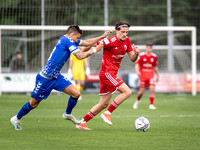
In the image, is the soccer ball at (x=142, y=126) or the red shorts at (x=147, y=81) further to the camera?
the red shorts at (x=147, y=81)

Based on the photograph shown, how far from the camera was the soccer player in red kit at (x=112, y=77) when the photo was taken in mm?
9047

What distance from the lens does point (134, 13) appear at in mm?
29922

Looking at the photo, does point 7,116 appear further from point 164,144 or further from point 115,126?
point 164,144

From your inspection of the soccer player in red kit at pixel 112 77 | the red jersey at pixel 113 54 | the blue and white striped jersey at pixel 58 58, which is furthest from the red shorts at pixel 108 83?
the blue and white striped jersey at pixel 58 58

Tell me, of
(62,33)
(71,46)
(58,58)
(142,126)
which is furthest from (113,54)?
(62,33)

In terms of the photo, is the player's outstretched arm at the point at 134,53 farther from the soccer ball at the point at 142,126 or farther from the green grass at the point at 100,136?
the green grass at the point at 100,136

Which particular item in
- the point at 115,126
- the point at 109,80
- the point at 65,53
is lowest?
the point at 115,126

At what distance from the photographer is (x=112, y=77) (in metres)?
9.14

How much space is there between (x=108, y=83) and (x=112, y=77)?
6.2 inches

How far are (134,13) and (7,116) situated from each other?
19880 mm

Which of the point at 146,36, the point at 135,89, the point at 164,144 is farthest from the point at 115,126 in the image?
the point at 146,36

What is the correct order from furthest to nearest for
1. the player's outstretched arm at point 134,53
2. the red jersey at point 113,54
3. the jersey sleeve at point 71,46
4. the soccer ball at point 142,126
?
1. the red jersey at point 113,54
2. the player's outstretched arm at point 134,53
3. the soccer ball at point 142,126
4. the jersey sleeve at point 71,46

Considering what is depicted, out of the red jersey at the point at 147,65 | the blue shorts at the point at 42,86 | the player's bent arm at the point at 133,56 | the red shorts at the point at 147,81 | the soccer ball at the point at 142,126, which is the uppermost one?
the player's bent arm at the point at 133,56

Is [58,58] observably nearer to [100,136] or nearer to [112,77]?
[112,77]
